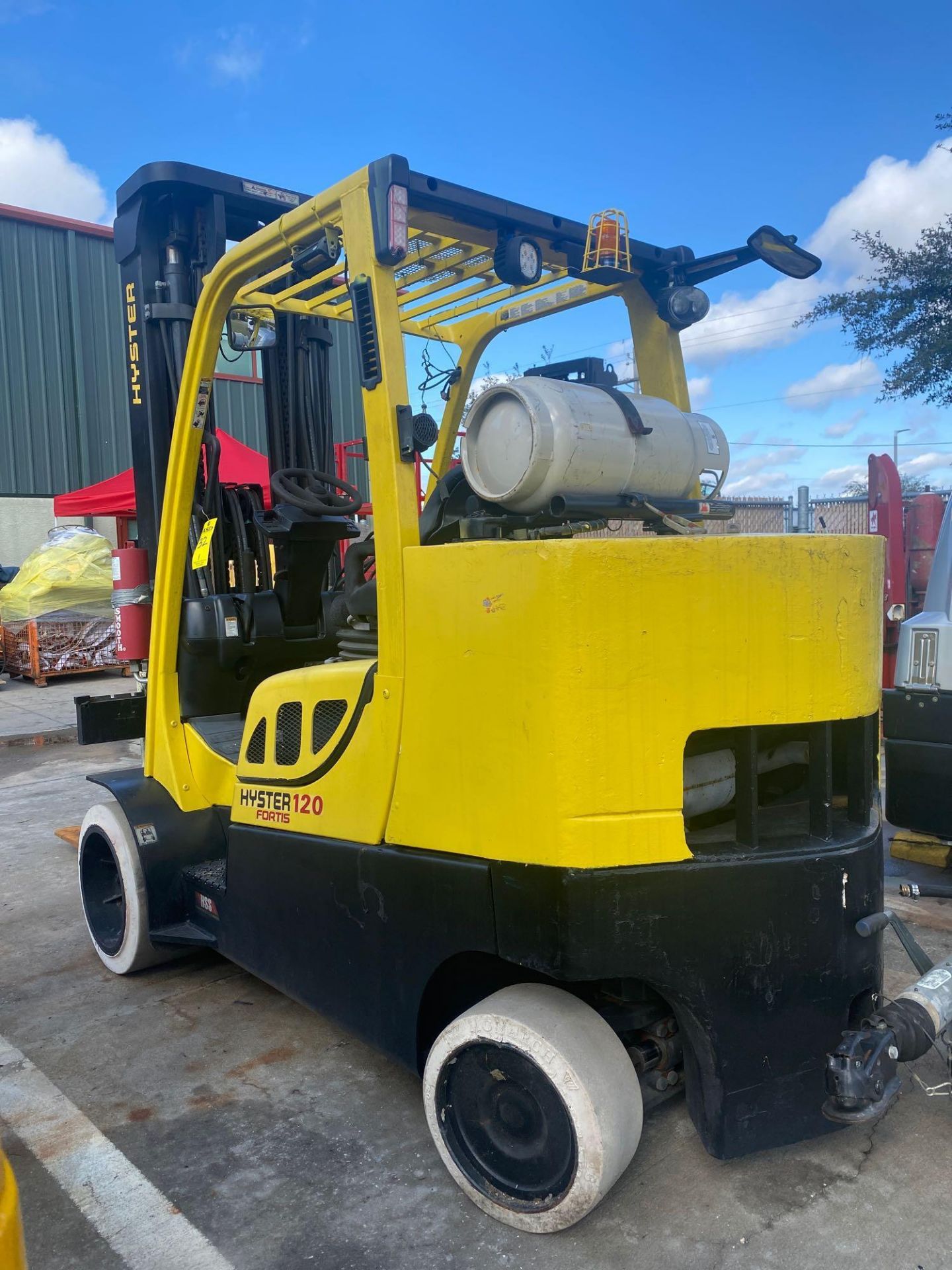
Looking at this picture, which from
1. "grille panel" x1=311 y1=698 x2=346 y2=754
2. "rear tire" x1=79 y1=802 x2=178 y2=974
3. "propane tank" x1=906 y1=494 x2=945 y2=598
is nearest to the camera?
"grille panel" x1=311 y1=698 x2=346 y2=754

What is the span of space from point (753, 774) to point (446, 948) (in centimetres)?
93

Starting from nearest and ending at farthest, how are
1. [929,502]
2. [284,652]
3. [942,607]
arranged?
1. [284,652]
2. [942,607]
3. [929,502]

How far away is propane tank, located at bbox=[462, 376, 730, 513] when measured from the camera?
8.66 feet

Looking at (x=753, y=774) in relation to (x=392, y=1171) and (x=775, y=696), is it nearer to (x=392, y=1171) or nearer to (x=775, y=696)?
(x=775, y=696)

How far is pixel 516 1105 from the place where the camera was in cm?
250

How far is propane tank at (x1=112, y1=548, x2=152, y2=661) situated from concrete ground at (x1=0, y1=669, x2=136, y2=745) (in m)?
5.42

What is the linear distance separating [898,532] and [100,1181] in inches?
259

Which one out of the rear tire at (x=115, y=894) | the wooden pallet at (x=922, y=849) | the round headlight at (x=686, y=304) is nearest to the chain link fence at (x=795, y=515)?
the wooden pallet at (x=922, y=849)

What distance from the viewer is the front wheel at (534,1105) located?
2.33m

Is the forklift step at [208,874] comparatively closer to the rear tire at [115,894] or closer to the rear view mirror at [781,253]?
the rear tire at [115,894]

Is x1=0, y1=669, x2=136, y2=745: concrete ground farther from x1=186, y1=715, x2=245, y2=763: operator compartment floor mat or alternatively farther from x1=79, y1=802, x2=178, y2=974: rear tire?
x1=186, y1=715, x2=245, y2=763: operator compartment floor mat

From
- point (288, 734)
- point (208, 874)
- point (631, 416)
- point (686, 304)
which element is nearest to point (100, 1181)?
point (208, 874)

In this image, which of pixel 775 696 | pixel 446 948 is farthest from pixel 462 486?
pixel 446 948

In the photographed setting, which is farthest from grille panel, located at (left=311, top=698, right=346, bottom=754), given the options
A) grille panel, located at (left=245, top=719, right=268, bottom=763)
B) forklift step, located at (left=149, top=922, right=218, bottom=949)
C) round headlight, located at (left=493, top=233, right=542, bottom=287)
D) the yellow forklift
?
round headlight, located at (left=493, top=233, right=542, bottom=287)
